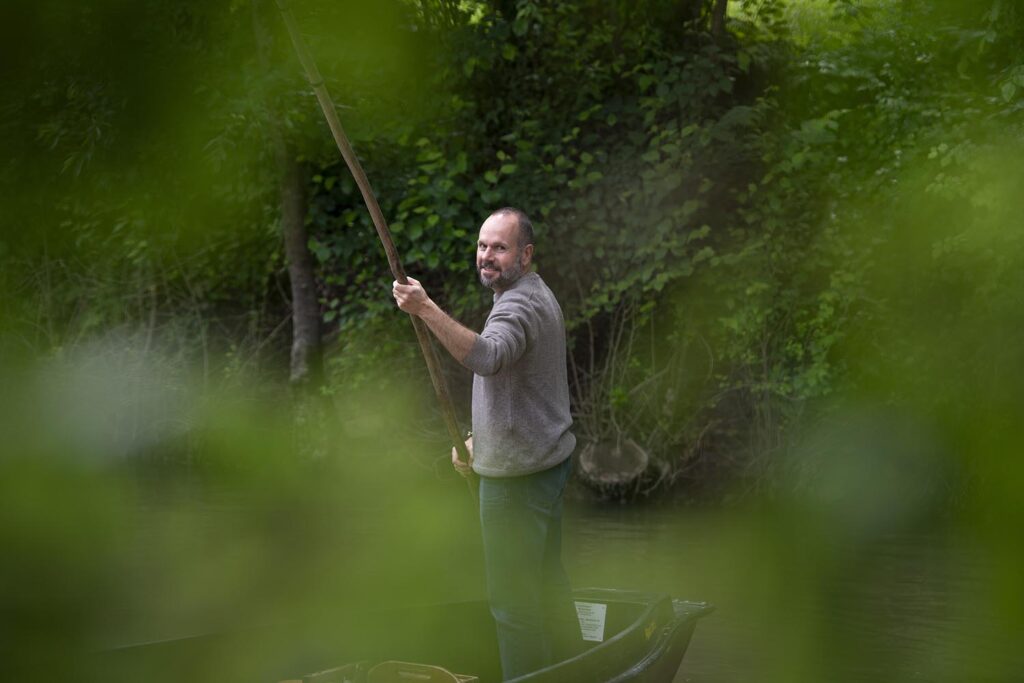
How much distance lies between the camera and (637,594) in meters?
5.50

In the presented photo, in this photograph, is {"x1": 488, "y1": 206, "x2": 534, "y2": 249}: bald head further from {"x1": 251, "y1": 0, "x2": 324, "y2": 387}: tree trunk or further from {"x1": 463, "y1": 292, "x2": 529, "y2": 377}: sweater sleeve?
{"x1": 251, "y1": 0, "x2": 324, "y2": 387}: tree trunk

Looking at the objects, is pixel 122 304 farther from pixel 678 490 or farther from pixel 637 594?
pixel 637 594

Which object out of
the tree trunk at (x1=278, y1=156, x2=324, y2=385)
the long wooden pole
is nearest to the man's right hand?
the long wooden pole

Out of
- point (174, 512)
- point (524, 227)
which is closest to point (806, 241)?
point (174, 512)

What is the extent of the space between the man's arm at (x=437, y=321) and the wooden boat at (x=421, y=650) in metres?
0.99

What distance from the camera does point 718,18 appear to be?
38.1ft

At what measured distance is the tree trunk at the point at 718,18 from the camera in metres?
11.6

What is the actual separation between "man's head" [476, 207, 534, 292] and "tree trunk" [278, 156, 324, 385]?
851cm

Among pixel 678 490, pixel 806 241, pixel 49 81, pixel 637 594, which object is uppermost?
pixel 49 81

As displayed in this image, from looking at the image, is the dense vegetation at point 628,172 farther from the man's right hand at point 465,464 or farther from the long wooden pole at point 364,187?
the long wooden pole at point 364,187

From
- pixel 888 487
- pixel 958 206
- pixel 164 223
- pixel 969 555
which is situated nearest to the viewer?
pixel 969 555

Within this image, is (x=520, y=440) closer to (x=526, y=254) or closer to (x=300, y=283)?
(x=526, y=254)

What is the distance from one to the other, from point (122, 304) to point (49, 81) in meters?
3.07

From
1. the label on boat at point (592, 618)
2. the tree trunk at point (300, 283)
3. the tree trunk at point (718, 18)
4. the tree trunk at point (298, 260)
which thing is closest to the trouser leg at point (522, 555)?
the label on boat at point (592, 618)
